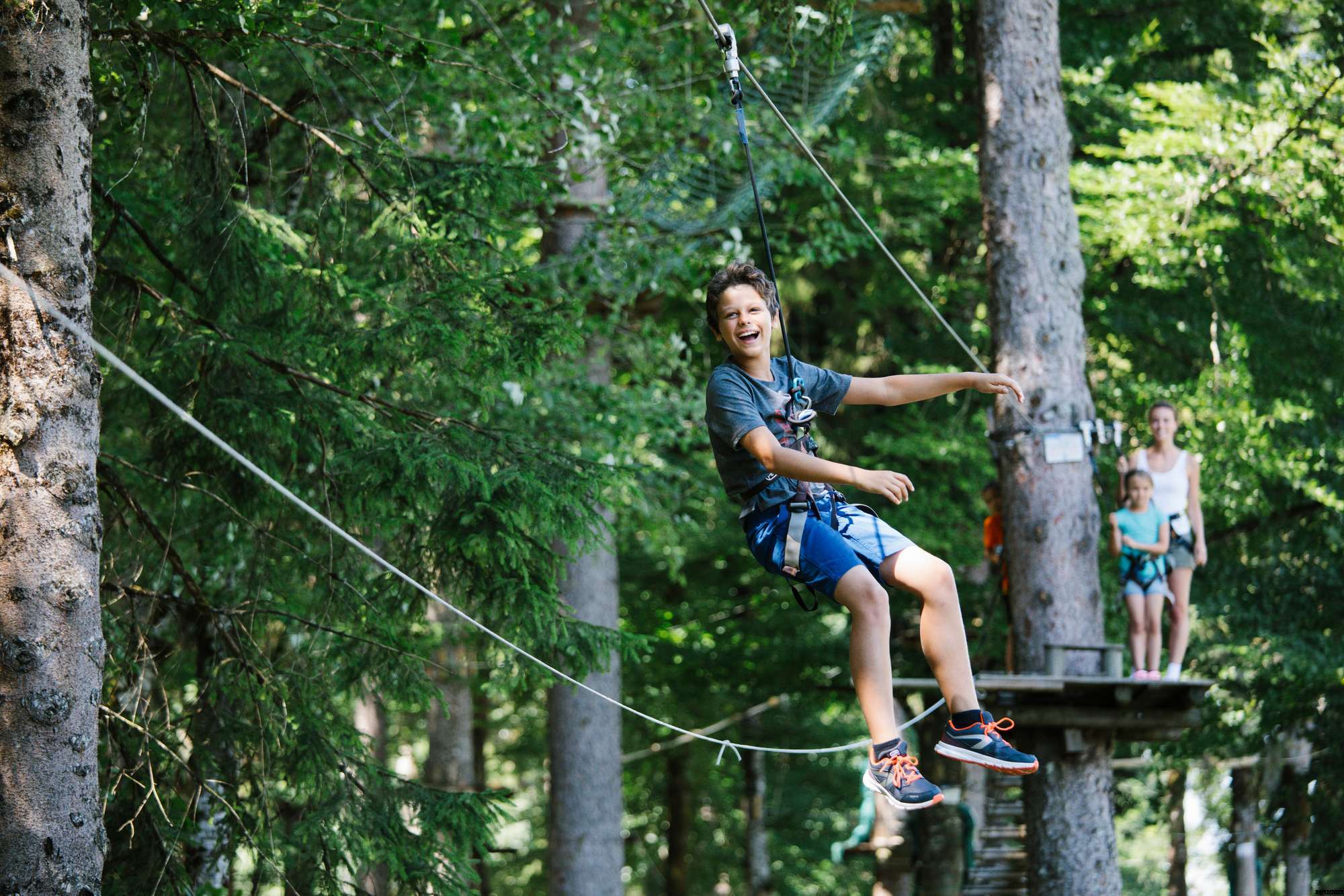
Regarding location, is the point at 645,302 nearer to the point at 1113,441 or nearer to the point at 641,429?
the point at 641,429

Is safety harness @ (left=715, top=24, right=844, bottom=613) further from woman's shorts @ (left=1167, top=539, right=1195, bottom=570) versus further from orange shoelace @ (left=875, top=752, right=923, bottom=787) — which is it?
woman's shorts @ (left=1167, top=539, right=1195, bottom=570)

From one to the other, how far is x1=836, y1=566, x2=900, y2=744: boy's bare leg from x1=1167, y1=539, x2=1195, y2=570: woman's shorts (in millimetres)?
3860

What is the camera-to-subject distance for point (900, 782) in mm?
4047

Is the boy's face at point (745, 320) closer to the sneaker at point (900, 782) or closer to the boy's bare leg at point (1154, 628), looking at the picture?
the sneaker at point (900, 782)

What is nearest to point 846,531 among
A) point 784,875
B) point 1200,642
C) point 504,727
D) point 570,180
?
point 570,180

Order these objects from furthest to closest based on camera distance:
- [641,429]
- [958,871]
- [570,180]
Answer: [958,871], [641,429], [570,180]

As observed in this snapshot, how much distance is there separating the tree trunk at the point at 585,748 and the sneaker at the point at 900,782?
6196 millimetres

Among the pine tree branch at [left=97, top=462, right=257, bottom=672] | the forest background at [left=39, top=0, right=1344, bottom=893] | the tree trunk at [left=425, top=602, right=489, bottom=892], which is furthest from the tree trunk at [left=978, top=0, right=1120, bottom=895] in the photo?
the tree trunk at [left=425, top=602, right=489, bottom=892]

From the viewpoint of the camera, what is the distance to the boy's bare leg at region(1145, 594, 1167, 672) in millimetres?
7367

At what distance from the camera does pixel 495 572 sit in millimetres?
6332

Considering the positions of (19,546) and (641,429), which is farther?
(641,429)

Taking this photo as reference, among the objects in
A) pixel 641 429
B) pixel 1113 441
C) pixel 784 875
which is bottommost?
pixel 784 875

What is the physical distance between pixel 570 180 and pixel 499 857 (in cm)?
1247

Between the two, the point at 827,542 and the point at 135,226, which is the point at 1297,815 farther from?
the point at 135,226
